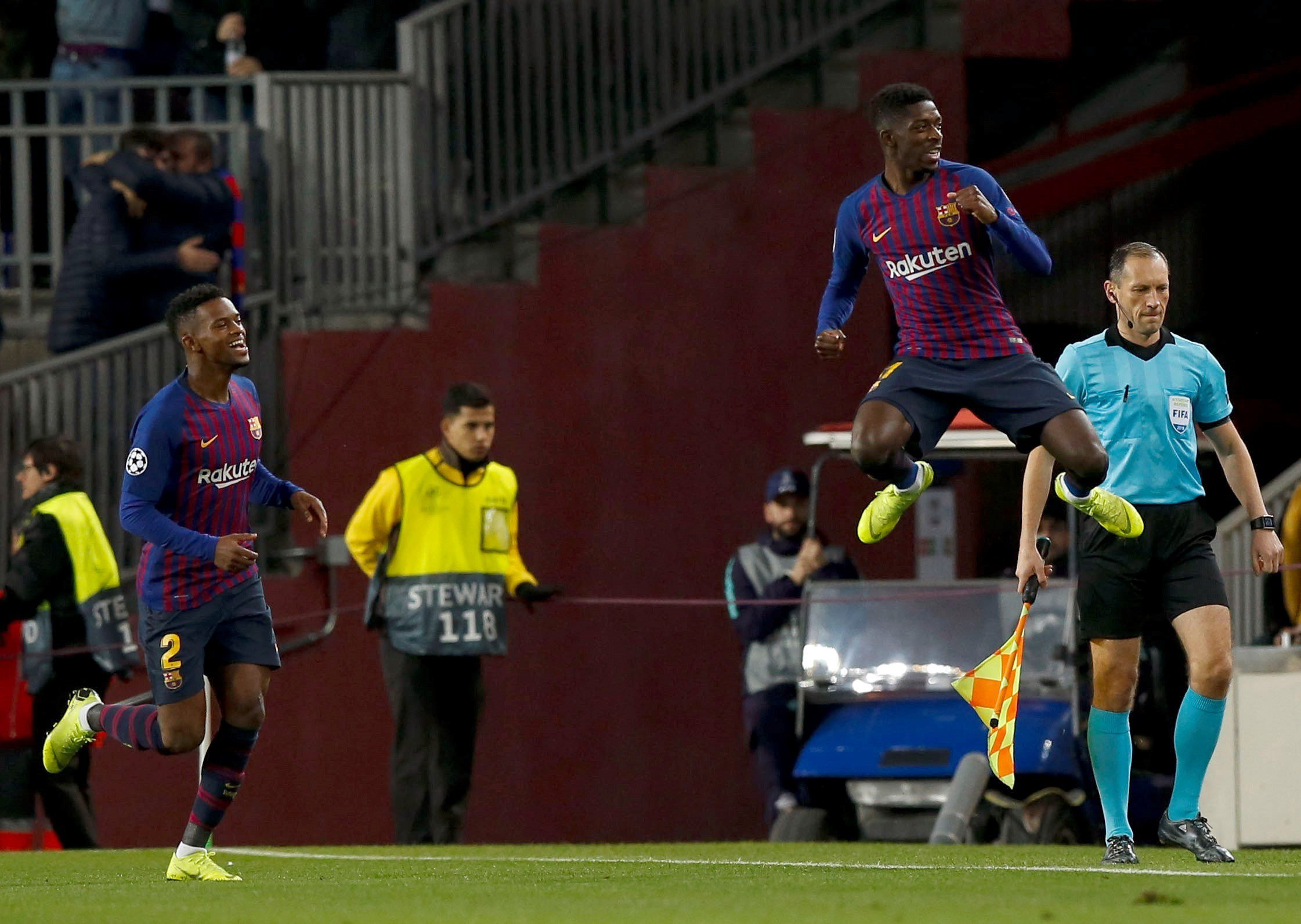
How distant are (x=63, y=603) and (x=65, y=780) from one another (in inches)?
35.3

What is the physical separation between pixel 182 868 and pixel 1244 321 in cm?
1160

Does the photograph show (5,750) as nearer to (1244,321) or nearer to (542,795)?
(542,795)

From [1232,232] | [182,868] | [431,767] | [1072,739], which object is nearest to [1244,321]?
[1232,232]

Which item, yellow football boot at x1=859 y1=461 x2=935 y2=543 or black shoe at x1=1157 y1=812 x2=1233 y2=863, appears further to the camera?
yellow football boot at x1=859 y1=461 x2=935 y2=543

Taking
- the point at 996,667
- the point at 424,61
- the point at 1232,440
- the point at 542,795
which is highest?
the point at 424,61

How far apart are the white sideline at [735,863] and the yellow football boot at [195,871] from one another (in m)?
1.19

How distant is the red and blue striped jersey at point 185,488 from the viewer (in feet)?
26.4

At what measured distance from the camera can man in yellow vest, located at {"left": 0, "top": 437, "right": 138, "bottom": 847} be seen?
1129 cm

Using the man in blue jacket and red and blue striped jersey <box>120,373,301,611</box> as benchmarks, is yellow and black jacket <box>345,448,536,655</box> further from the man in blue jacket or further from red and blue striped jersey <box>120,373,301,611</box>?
red and blue striped jersey <box>120,373,301,611</box>

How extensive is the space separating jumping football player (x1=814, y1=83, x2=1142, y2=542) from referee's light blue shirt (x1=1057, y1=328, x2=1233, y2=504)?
0.20 metres

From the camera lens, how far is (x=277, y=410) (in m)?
13.3

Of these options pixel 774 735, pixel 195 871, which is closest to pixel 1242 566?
pixel 774 735

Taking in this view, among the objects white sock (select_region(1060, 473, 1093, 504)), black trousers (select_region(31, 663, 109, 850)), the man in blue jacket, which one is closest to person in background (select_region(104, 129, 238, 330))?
the man in blue jacket

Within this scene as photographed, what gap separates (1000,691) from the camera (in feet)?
27.3
